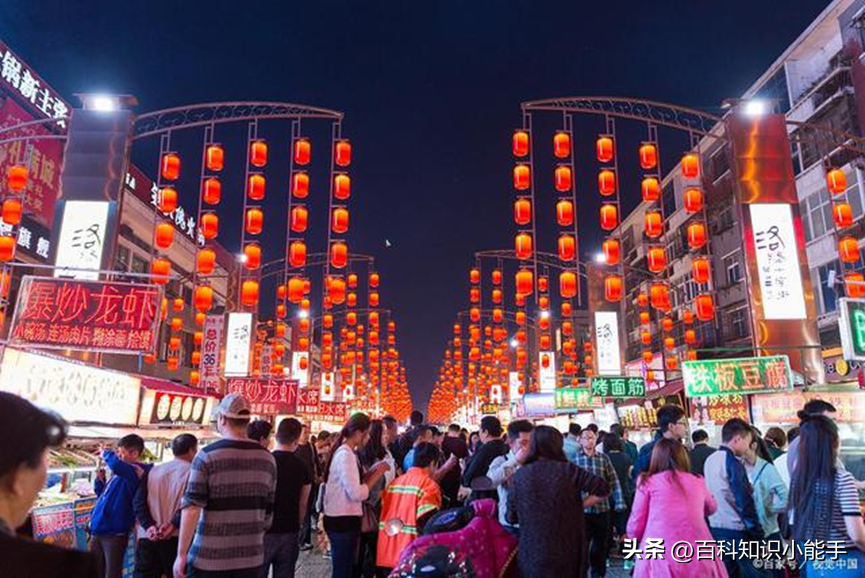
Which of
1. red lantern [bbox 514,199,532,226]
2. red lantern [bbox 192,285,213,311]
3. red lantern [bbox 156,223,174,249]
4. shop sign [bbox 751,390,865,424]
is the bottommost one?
shop sign [bbox 751,390,865,424]

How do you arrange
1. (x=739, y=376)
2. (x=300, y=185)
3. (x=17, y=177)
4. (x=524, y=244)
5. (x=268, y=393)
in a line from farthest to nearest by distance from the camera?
(x=268, y=393), (x=524, y=244), (x=300, y=185), (x=17, y=177), (x=739, y=376)

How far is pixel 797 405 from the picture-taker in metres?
12.9

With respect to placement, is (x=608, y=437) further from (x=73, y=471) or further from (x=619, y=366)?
(x=619, y=366)

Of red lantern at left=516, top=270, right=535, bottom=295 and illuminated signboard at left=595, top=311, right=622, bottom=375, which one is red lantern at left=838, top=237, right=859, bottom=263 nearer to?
red lantern at left=516, top=270, right=535, bottom=295

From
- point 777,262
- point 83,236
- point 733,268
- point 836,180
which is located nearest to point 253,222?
point 83,236

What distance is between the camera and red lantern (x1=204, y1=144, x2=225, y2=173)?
671 inches

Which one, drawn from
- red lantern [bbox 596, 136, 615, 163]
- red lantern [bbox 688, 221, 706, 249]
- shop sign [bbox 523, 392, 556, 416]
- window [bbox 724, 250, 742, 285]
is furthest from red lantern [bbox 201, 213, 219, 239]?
window [bbox 724, 250, 742, 285]

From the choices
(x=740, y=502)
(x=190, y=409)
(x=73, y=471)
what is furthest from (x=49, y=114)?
(x=740, y=502)

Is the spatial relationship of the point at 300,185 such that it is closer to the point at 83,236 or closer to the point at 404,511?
the point at 83,236

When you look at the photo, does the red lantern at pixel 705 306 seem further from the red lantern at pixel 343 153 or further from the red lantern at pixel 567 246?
the red lantern at pixel 343 153

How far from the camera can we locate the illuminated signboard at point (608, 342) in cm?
2712

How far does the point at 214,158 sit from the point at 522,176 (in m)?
8.90

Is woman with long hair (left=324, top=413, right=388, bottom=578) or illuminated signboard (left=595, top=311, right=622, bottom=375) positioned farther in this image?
illuminated signboard (left=595, top=311, right=622, bottom=375)

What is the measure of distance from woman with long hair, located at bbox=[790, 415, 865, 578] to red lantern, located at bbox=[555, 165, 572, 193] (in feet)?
48.3
